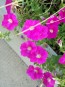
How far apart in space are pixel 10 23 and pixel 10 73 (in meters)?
0.74

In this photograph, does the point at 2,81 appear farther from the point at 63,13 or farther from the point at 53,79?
the point at 63,13

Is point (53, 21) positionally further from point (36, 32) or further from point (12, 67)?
point (12, 67)

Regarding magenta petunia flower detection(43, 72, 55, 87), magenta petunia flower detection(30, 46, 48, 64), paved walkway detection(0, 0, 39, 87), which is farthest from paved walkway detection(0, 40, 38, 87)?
magenta petunia flower detection(30, 46, 48, 64)

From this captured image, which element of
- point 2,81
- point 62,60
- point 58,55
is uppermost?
point 2,81

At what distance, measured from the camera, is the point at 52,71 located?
165 centimetres

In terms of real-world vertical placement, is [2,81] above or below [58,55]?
above

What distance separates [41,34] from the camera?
1.35 meters

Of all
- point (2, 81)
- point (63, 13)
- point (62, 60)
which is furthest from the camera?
point (2, 81)

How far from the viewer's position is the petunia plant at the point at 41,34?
1.39 metres

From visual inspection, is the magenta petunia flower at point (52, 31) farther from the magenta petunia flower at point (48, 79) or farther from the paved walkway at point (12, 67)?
the paved walkway at point (12, 67)

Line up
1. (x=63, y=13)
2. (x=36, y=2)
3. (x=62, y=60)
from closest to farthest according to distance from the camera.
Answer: (x=62, y=60) → (x=63, y=13) → (x=36, y=2)

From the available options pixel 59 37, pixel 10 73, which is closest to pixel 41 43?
pixel 59 37

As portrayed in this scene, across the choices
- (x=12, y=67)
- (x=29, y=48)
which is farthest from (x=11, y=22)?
(x=12, y=67)

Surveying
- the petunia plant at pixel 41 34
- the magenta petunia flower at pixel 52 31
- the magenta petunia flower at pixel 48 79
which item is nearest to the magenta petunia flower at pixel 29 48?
the petunia plant at pixel 41 34
